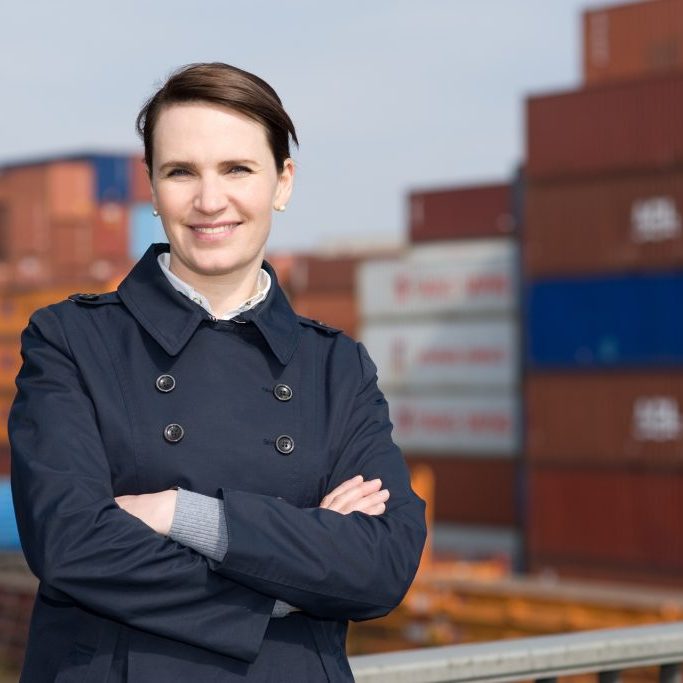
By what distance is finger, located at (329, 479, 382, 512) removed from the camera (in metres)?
2.32

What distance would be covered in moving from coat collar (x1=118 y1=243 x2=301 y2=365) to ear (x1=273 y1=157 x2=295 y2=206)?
0.19 m

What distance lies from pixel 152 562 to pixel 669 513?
2409 cm

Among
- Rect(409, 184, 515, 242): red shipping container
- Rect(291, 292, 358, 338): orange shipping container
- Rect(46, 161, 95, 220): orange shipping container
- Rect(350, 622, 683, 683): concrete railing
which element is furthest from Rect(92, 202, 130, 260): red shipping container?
Rect(350, 622, 683, 683): concrete railing

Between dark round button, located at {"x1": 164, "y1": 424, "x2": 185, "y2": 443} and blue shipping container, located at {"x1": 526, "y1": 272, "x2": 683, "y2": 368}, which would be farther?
blue shipping container, located at {"x1": 526, "y1": 272, "x2": 683, "y2": 368}

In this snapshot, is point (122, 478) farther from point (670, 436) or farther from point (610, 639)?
point (670, 436)

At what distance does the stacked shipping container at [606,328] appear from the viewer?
25.7 m

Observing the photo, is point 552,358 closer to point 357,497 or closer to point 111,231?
point 111,231

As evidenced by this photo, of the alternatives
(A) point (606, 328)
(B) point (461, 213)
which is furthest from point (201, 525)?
(B) point (461, 213)

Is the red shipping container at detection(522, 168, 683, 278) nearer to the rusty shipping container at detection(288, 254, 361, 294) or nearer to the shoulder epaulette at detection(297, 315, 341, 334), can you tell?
the rusty shipping container at detection(288, 254, 361, 294)

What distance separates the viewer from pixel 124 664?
83.4 inches

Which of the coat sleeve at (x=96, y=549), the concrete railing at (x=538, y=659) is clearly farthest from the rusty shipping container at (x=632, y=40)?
the coat sleeve at (x=96, y=549)

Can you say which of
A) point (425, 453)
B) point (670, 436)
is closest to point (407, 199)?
point (425, 453)

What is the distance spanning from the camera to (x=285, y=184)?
2.49 metres

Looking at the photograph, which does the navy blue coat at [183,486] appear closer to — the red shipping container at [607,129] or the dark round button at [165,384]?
the dark round button at [165,384]
